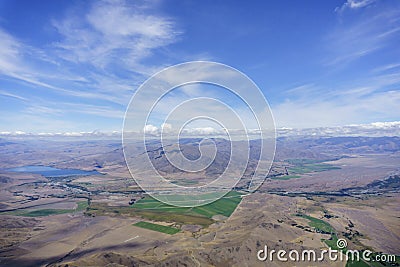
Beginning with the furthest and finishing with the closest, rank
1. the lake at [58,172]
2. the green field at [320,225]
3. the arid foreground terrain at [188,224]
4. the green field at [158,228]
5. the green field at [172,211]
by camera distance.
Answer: the lake at [58,172] < the green field at [172,211] < the green field at [320,225] < the green field at [158,228] < the arid foreground terrain at [188,224]

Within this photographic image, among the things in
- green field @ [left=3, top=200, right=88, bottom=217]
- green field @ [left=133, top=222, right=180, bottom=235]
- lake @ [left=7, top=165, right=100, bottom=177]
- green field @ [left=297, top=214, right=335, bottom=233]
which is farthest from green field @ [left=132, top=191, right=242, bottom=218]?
lake @ [left=7, top=165, right=100, bottom=177]

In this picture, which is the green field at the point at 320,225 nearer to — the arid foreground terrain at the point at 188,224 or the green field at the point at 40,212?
the arid foreground terrain at the point at 188,224

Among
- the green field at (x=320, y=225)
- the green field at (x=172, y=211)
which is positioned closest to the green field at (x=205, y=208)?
the green field at (x=172, y=211)

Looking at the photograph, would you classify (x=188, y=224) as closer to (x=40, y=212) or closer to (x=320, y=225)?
(x=320, y=225)

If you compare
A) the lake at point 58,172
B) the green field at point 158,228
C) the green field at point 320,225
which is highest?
the green field at point 320,225

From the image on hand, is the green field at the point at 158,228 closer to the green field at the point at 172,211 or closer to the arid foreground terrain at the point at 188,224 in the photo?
the arid foreground terrain at the point at 188,224

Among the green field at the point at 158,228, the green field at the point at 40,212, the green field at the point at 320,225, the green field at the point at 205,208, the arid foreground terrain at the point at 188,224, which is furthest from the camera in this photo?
the green field at the point at 40,212

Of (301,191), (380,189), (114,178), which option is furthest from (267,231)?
(114,178)

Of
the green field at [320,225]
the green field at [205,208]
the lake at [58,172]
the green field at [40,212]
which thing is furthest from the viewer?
the lake at [58,172]

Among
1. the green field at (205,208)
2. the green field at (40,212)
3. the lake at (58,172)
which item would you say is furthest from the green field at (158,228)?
the lake at (58,172)

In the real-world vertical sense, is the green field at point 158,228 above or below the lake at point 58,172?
above

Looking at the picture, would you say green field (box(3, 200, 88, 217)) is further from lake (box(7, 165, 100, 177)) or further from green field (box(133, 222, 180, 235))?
lake (box(7, 165, 100, 177))

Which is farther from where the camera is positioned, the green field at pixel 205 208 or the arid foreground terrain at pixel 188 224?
the green field at pixel 205 208
